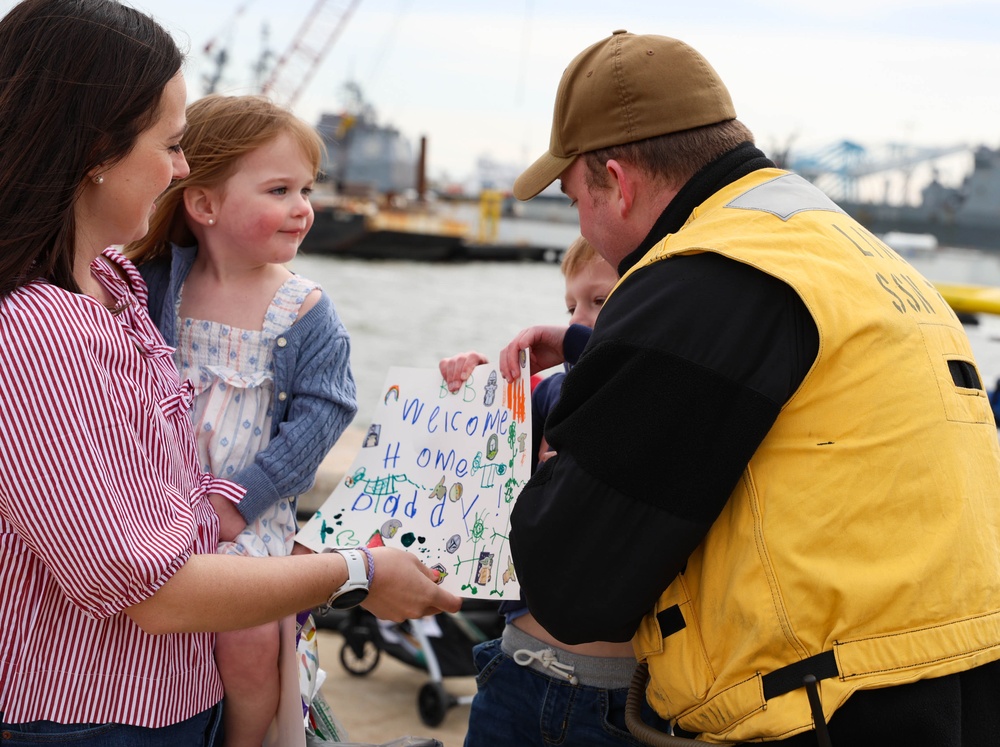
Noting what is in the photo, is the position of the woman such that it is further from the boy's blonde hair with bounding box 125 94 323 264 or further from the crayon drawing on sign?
the boy's blonde hair with bounding box 125 94 323 264

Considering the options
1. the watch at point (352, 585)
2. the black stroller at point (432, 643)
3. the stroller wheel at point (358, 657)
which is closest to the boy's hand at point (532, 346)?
the watch at point (352, 585)

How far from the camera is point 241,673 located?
1885mm

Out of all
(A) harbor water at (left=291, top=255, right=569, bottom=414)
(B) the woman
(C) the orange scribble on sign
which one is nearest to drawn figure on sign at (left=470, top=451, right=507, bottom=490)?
(C) the orange scribble on sign

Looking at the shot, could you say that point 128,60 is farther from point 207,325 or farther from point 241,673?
point 241,673

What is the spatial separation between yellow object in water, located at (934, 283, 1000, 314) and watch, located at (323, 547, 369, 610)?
513 centimetres

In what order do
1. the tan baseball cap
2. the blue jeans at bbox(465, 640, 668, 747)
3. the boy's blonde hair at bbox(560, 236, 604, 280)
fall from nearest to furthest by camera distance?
the tan baseball cap < the blue jeans at bbox(465, 640, 668, 747) < the boy's blonde hair at bbox(560, 236, 604, 280)

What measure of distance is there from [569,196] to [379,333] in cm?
2698

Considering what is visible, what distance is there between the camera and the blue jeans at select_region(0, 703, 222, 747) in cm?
154

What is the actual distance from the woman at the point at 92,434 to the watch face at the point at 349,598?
0.32 feet

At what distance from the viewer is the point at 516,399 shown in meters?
2.22

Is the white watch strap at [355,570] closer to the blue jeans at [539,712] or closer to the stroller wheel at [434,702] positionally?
the blue jeans at [539,712]

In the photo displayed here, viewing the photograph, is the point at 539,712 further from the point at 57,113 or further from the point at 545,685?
the point at 57,113

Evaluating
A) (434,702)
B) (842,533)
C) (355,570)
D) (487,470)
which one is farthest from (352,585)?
(434,702)

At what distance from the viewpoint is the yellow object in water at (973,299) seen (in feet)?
20.2
